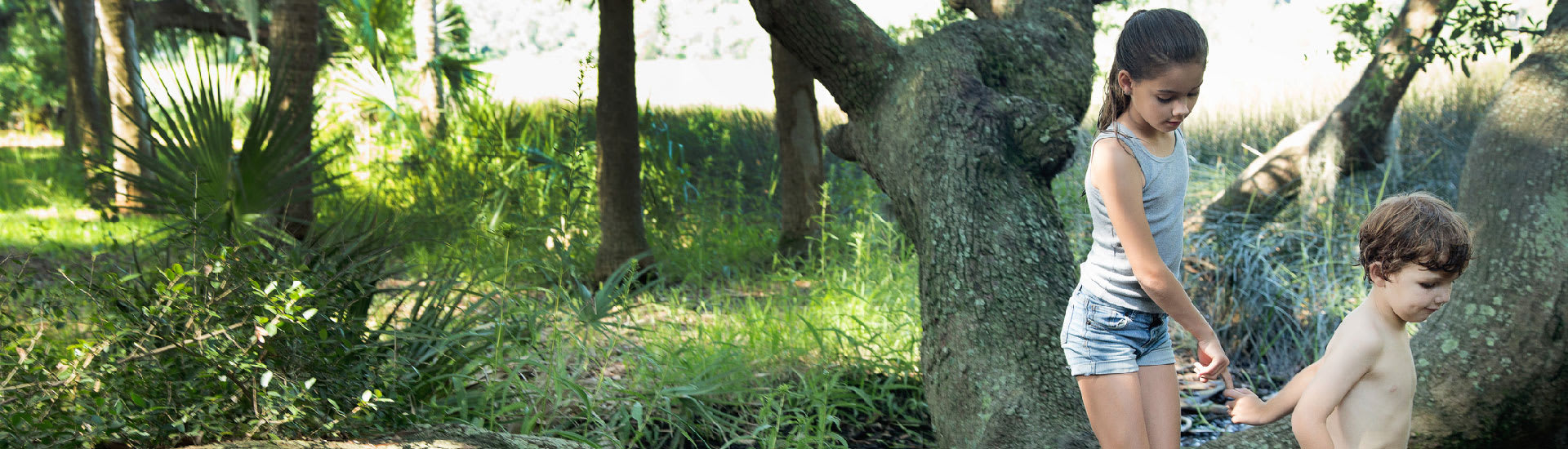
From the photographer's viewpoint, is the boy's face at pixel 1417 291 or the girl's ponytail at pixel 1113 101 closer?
the boy's face at pixel 1417 291

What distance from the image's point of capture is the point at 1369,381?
186cm

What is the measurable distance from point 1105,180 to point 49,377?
2.40 meters

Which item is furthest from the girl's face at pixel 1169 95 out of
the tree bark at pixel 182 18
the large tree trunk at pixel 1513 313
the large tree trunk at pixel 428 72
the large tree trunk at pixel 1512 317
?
the tree bark at pixel 182 18

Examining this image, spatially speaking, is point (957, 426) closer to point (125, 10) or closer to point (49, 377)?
point (49, 377)

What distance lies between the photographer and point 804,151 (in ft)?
23.5

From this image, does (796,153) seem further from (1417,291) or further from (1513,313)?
(1417,291)

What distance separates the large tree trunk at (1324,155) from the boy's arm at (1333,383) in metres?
4.53

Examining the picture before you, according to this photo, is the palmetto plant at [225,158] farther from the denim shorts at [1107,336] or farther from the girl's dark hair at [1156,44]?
the girl's dark hair at [1156,44]

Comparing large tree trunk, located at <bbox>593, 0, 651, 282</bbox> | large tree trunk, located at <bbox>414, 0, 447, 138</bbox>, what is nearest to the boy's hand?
large tree trunk, located at <bbox>593, 0, 651, 282</bbox>

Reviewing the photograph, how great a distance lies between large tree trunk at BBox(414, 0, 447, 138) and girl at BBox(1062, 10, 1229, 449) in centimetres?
865

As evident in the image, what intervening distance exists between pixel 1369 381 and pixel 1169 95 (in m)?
0.66

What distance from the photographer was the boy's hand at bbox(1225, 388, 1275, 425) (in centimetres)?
194

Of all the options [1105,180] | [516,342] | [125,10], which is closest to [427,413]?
[516,342]

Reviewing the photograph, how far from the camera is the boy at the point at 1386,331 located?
180 cm
